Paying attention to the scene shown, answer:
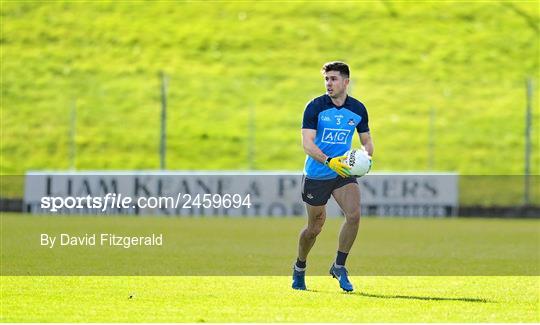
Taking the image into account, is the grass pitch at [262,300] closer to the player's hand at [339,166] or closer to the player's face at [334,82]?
the player's hand at [339,166]

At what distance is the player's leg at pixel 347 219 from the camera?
38.7 ft

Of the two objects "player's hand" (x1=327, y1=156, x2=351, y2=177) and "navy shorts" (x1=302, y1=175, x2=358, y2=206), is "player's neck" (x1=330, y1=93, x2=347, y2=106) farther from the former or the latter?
"navy shorts" (x1=302, y1=175, x2=358, y2=206)

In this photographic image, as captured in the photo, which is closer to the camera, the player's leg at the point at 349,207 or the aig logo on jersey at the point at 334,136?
the aig logo on jersey at the point at 334,136

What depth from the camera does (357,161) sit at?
11.5 metres

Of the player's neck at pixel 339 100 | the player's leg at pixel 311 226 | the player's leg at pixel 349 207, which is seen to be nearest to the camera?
the player's neck at pixel 339 100

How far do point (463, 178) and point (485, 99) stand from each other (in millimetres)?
9276

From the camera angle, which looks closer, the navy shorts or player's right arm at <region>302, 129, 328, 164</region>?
player's right arm at <region>302, 129, 328, 164</region>

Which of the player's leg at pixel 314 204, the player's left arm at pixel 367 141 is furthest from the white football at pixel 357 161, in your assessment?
the player's leg at pixel 314 204

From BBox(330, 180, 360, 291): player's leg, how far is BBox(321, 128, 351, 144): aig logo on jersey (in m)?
0.43

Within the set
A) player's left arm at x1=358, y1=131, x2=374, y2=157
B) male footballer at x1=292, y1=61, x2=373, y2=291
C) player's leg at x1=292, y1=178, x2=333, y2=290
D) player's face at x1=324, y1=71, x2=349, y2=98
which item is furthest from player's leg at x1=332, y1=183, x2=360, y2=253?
player's face at x1=324, y1=71, x2=349, y2=98

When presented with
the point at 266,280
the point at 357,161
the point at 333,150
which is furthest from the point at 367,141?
the point at 266,280

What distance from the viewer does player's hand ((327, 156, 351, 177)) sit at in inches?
451

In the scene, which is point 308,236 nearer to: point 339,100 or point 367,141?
point 367,141

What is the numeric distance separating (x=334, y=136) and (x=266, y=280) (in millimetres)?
2384
